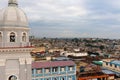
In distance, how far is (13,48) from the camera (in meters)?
13.0

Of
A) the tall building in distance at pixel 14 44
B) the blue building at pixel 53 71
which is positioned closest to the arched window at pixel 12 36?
the tall building in distance at pixel 14 44

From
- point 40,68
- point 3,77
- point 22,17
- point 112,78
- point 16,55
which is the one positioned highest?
point 22,17

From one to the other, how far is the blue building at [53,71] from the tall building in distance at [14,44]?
2309 centimetres

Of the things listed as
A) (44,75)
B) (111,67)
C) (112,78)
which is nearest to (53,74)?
(44,75)

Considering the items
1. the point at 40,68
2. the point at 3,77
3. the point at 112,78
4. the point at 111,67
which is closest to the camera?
the point at 3,77

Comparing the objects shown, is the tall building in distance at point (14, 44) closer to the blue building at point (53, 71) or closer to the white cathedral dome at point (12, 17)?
the white cathedral dome at point (12, 17)

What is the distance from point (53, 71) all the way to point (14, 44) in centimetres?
2571

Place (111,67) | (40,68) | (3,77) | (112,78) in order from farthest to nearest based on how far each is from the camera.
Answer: (111,67) → (112,78) → (40,68) → (3,77)

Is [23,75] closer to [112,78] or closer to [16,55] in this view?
[16,55]

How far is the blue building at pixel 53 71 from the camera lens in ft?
121

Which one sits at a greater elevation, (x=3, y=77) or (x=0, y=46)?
(x=0, y=46)

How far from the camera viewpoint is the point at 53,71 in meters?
38.2

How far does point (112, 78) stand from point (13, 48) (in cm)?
3449

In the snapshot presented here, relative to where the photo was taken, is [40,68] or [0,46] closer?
[0,46]
